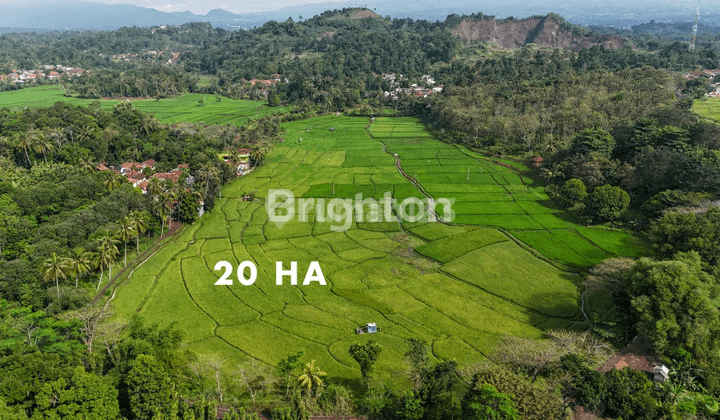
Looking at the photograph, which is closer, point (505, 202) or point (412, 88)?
point (505, 202)

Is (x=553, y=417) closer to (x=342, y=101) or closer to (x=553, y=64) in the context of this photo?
(x=342, y=101)

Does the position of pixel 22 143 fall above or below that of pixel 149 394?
above

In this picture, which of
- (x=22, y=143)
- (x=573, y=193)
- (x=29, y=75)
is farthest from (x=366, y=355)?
(x=29, y=75)

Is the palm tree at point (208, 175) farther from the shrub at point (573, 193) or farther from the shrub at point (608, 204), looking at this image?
the shrub at point (608, 204)

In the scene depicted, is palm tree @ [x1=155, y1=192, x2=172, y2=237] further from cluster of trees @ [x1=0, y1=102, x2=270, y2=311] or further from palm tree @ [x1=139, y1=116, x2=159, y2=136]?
palm tree @ [x1=139, y1=116, x2=159, y2=136]

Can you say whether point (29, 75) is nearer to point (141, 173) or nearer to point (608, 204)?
point (141, 173)

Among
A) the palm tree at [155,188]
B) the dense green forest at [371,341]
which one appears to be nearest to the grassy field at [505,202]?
the dense green forest at [371,341]

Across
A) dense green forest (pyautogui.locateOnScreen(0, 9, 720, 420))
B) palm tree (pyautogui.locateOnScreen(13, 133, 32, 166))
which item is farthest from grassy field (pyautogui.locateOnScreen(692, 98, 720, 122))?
palm tree (pyautogui.locateOnScreen(13, 133, 32, 166))
